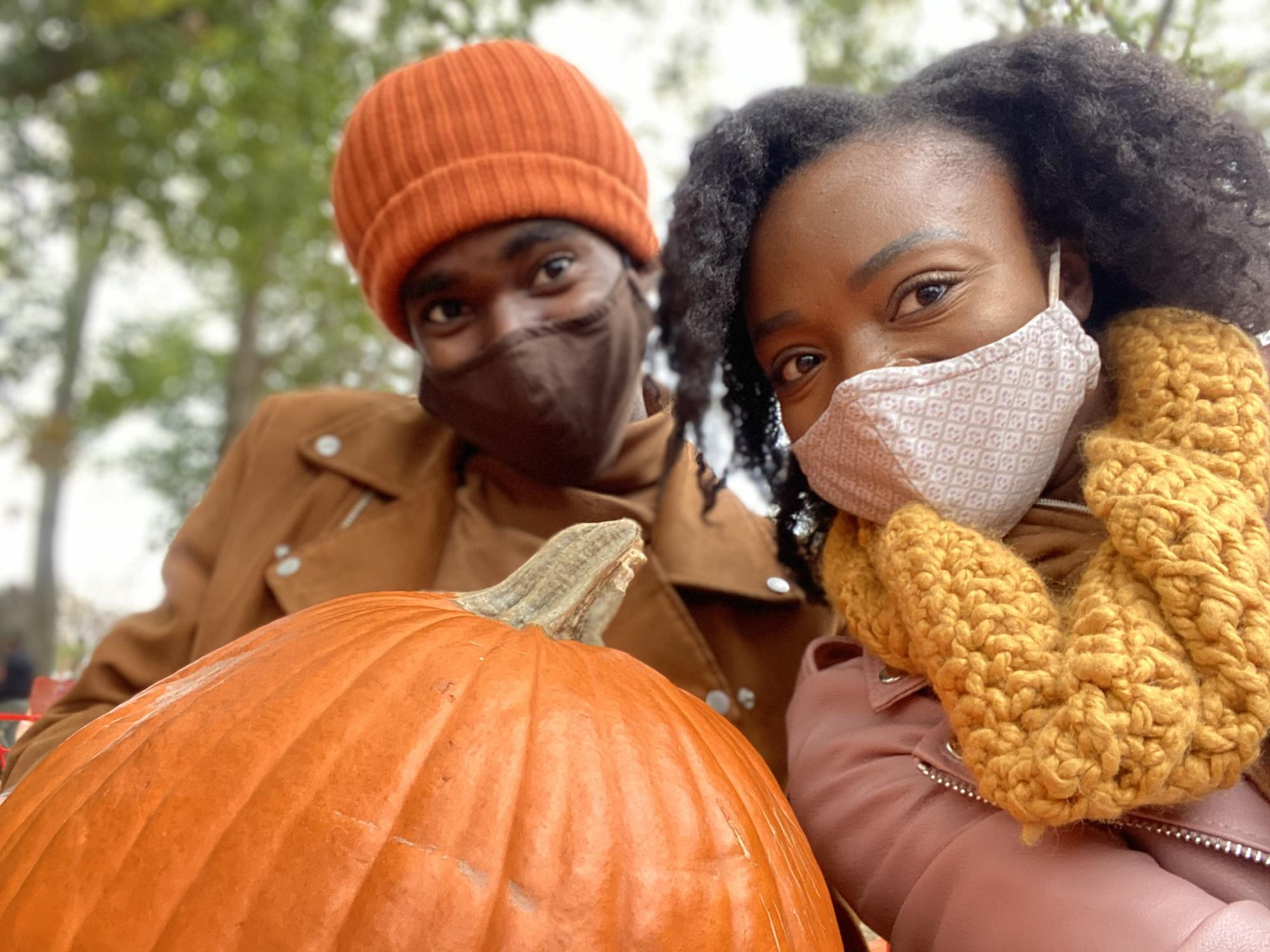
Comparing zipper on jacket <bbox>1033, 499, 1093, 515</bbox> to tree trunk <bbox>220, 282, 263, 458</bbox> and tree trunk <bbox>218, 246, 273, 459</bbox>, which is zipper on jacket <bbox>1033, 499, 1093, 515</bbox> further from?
tree trunk <bbox>218, 246, 273, 459</bbox>

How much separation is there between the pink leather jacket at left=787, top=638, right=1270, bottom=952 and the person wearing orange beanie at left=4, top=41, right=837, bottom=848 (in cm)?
62

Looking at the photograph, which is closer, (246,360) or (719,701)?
(719,701)

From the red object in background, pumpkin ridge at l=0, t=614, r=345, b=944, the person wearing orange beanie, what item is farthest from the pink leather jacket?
the red object in background

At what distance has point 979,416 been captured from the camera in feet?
4.39

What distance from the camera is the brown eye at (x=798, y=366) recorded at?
1515 mm

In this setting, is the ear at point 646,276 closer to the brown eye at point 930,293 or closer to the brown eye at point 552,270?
the brown eye at point 552,270

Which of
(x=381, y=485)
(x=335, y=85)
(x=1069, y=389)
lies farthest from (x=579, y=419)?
(x=335, y=85)

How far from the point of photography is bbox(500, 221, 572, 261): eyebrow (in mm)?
2242

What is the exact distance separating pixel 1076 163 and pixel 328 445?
5.80ft

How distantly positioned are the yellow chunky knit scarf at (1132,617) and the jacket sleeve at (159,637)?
1.54 meters

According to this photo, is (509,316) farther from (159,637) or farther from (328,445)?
(159,637)

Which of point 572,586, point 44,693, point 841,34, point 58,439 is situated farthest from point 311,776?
point 58,439

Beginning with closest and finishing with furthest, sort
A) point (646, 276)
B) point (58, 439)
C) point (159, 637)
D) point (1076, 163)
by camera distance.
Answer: point (1076, 163) → point (159, 637) → point (646, 276) → point (58, 439)

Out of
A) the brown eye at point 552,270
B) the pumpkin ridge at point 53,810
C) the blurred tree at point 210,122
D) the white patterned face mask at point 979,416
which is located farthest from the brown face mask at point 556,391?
the blurred tree at point 210,122
